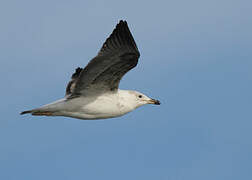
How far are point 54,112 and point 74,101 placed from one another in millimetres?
533

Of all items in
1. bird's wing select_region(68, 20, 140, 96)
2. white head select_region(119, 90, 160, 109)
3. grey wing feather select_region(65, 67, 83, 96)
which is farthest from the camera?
grey wing feather select_region(65, 67, 83, 96)

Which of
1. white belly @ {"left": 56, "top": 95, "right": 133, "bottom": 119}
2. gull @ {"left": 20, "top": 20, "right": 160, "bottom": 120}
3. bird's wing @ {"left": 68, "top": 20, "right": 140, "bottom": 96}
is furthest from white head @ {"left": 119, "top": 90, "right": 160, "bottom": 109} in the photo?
bird's wing @ {"left": 68, "top": 20, "right": 140, "bottom": 96}

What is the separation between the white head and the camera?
1717 cm

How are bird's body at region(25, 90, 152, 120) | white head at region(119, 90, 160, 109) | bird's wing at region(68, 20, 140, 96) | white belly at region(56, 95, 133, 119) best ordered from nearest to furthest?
bird's wing at region(68, 20, 140, 96)
bird's body at region(25, 90, 152, 120)
white belly at region(56, 95, 133, 119)
white head at region(119, 90, 160, 109)

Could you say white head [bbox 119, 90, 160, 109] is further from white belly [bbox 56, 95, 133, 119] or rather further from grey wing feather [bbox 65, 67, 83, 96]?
grey wing feather [bbox 65, 67, 83, 96]

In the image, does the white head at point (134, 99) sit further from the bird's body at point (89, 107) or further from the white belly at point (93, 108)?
the white belly at point (93, 108)

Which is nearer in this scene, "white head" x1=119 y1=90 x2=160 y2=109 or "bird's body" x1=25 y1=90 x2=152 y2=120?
"bird's body" x1=25 y1=90 x2=152 y2=120

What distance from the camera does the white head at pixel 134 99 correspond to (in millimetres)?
17172

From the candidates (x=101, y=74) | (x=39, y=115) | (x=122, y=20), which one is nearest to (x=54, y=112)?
(x=39, y=115)

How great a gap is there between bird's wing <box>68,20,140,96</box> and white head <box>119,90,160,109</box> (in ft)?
2.42

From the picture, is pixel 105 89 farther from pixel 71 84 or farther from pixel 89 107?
pixel 71 84

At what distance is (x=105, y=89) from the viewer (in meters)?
16.8

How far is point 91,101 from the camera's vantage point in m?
16.9

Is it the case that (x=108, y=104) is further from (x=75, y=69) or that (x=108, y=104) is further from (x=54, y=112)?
(x=75, y=69)
